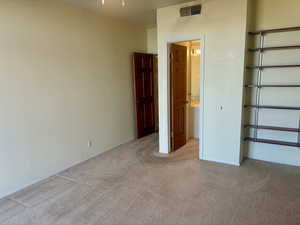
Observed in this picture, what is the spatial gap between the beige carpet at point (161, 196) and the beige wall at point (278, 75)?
0.32 meters

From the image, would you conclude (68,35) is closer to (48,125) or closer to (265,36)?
(48,125)

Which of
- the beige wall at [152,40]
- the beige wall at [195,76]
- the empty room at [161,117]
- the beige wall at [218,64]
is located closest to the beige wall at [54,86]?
the empty room at [161,117]

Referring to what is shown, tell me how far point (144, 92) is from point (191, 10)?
2277mm

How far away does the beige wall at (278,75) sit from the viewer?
323 centimetres

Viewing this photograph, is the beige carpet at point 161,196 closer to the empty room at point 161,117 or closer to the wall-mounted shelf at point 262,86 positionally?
the empty room at point 161,117

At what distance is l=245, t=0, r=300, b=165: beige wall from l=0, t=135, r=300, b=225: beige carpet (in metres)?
0.32

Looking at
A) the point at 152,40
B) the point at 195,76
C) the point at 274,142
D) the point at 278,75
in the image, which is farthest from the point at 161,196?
the point at 152,40

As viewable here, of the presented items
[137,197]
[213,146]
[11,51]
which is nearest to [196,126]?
[213,146]

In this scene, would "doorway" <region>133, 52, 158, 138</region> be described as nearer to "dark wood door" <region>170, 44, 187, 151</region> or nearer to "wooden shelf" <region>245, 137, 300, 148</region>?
"dark wood door" <region>170, 44, 187, 151</region>

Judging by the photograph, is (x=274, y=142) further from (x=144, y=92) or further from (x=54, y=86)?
(x=54, y=86)

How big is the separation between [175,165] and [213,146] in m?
0.74

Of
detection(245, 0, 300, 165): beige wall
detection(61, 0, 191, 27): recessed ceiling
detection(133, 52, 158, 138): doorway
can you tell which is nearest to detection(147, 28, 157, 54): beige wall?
detection(133, 52, 158, 138): doorway

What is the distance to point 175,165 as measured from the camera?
3629 mm

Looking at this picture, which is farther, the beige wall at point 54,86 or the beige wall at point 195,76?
the beige wall at point 195,76
